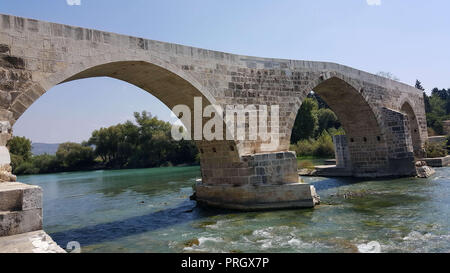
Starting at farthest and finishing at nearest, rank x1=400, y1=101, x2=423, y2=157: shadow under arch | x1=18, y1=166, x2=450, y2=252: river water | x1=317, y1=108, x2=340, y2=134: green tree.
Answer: x1=317, y1=108, x2=340, y2=134: green tree < x1=400, y1=101, x2=423, y2=157: shadow under arch < x1=18, y1=166, x2=450, y2=252: river water

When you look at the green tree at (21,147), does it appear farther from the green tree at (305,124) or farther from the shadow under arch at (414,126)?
the shadow under arch at (414,126)

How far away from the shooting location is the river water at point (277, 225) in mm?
4564

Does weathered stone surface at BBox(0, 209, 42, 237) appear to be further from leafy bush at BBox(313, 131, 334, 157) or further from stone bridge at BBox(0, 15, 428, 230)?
leafy bush at BBox(313, 131, 334, 157)

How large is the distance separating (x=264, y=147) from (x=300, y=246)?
11.9 feet

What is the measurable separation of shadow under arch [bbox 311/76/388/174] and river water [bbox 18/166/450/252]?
279 centimetres

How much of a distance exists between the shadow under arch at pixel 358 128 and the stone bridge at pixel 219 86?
4 cm

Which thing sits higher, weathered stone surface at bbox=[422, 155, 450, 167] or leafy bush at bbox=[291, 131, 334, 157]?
leafy bush at bbox=[291, 131, 334, 157]

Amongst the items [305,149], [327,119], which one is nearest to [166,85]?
[305,149]

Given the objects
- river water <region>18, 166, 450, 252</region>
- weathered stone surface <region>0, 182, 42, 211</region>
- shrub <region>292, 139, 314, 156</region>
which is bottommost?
river water <region>18, 166, 450, 252</region>

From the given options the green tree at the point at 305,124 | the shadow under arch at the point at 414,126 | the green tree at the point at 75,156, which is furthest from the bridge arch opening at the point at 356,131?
the green tree at the point at 75,156

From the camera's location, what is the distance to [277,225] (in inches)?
226

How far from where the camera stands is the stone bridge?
466cm

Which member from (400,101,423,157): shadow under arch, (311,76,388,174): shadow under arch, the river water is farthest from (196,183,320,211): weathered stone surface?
(400,101,423,157): shadow under arch
